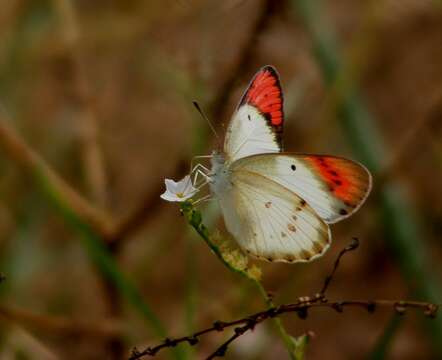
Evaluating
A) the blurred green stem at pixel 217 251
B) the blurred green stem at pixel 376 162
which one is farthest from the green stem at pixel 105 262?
the blurred green stem at pixel 376 162

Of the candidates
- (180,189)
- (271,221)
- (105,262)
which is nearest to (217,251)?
(180,189)

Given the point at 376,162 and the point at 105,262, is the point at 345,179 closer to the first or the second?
the point at 105,262

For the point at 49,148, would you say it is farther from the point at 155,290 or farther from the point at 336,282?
the point at 336,282

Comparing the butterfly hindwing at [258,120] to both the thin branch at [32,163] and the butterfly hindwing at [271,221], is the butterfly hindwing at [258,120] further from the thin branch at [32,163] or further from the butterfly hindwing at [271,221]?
the thin branch at [32,163]

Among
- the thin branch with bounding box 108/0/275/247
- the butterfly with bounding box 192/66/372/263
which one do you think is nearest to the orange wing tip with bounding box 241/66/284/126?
the butterfly with bounding box 192/66/372/263

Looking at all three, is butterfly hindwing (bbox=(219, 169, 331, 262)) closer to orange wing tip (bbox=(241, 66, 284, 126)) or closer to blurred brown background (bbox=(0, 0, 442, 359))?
orange wing tip (bbox=(241, 66, 284, 126))

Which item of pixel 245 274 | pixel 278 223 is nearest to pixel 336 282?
pixel 278 223
